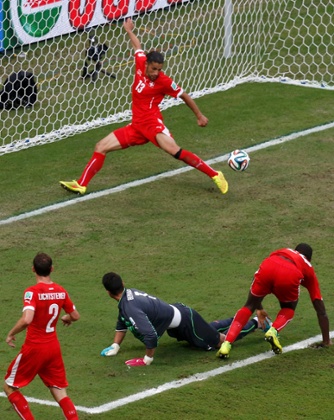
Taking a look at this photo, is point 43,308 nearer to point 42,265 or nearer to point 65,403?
point 42,265

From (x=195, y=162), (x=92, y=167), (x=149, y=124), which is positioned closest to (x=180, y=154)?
(x=195, y=162)

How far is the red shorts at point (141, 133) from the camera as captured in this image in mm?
16391

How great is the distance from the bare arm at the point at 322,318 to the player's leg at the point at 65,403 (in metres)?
2.81

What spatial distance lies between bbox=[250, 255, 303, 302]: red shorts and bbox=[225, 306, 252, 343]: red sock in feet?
0.69

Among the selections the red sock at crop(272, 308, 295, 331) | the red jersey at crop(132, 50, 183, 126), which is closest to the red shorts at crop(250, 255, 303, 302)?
the red sock at crop(272, 308, 295, 331)

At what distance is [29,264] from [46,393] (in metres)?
3.52

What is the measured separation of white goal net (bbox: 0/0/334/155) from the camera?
19.3 metres

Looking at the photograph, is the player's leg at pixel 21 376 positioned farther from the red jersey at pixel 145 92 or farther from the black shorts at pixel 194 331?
the red jersey at pixel 145 92

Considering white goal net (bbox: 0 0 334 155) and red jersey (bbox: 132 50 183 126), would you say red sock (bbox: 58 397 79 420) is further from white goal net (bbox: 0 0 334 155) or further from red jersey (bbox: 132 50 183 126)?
white goal net (bbox: 0 0 334 155)

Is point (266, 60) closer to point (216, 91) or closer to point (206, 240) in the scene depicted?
point (216, 91)

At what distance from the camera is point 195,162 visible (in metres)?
16.5

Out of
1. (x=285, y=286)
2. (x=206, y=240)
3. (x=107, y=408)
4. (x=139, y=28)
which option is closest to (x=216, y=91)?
(x=139, y=28)

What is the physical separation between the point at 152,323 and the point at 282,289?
1328mm

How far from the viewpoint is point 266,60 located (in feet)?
75.5
